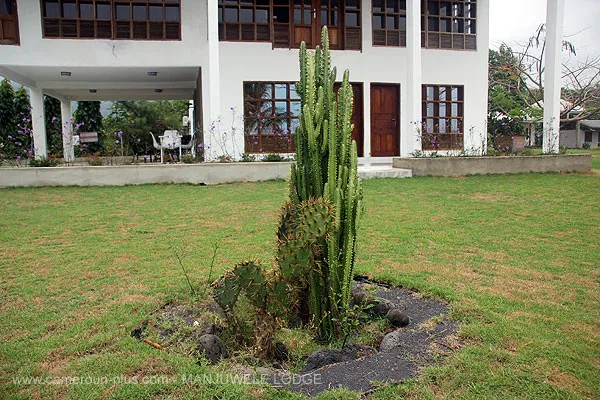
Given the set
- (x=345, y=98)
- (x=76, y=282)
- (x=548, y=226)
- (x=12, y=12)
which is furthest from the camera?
(x=12, y=12)

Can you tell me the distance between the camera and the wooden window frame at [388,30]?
52.9 ft

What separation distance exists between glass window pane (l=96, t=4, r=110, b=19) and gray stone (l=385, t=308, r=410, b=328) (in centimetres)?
1435

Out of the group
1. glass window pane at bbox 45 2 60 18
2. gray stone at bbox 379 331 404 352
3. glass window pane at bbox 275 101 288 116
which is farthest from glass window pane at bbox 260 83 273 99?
gray stone at bbox 379 331 404 352

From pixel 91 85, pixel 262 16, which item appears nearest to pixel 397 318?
pixel 262 16

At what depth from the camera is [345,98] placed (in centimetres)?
354

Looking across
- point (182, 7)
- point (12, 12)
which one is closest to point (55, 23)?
point (12, 12)

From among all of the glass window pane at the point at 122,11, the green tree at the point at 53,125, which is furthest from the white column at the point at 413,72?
the green tree at the point at 53,125

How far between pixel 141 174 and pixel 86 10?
6.13 meters

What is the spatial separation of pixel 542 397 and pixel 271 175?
33.9ft

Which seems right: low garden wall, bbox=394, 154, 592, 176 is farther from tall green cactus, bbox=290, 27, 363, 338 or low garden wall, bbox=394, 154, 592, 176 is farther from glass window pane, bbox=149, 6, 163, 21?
tall green cactus, bbox=290, 27, 363, 338

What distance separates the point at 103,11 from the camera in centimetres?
1495

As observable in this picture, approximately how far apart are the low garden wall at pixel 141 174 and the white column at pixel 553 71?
8.46 meters

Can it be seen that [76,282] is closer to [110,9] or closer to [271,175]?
[271,175]

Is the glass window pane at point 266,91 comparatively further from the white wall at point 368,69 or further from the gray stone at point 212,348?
the gray stone at point 212,348
